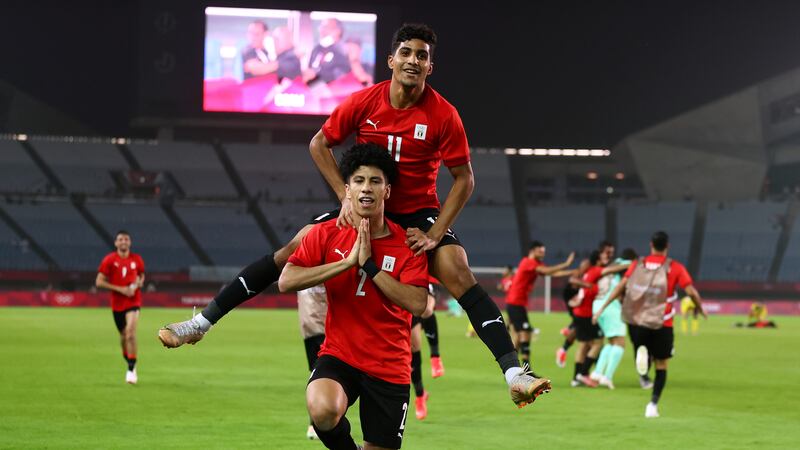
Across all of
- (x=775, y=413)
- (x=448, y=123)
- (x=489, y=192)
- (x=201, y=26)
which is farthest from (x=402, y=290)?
(x=489, y=192)

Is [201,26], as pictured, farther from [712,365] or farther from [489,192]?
[712,365]

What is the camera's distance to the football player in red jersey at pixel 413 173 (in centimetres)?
726

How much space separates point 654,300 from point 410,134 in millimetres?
8572

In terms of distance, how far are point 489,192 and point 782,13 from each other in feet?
66.9

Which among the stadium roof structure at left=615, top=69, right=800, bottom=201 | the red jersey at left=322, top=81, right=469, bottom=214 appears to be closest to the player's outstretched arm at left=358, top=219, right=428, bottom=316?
the red jersey at left=322, top=81, right=469, bottom=214

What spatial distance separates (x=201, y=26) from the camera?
57688mm

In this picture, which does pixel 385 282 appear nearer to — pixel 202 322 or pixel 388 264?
pixel 388 264

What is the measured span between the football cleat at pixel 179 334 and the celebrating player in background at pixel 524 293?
13058mm

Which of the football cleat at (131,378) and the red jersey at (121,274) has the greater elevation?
the red jersey at (121,274)

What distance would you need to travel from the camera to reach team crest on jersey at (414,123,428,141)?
736 cm

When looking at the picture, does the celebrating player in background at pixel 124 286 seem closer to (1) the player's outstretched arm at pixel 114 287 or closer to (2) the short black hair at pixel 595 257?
(1) the player's outstretched arm at pixel 114 287

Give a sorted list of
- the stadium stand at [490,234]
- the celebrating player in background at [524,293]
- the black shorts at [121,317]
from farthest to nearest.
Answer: the stadium stand at [490,234], the celebrating player in background at [524,293], the black shorts at [121,317]

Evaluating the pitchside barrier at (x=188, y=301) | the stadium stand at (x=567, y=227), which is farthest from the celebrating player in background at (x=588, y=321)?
the stadium stand at (x=567, y=227)

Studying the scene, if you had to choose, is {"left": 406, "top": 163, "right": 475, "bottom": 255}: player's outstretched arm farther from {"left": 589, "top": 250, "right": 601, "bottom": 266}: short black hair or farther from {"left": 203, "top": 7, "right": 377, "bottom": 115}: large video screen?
{"left": 203, "top": 7, "right": 377, "bottom": 115}: large video screen
